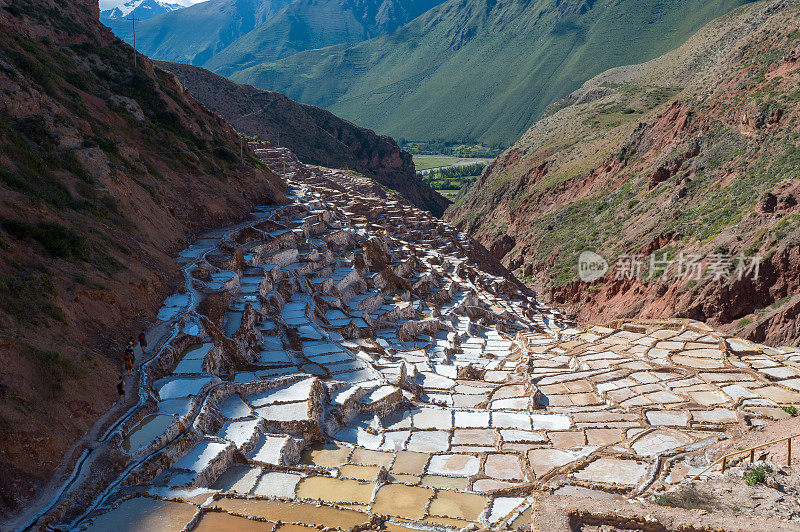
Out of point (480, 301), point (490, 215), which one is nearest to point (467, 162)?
point (490, 215)

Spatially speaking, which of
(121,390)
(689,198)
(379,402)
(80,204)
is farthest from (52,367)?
(689,198)

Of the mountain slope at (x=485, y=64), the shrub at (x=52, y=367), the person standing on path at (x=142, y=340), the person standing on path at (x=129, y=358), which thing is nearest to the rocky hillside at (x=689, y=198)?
the person standing on path at (x=142, y=340)

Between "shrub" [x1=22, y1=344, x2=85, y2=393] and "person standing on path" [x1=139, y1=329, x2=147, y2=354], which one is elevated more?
"shrub" [x1=22, y1=344, x2=85, y2=393]

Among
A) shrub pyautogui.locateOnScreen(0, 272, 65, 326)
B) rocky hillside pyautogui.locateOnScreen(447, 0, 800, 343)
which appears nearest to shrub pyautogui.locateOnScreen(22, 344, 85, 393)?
shrub pyautogui.locateOnScreen(0, 272, 65, 326)

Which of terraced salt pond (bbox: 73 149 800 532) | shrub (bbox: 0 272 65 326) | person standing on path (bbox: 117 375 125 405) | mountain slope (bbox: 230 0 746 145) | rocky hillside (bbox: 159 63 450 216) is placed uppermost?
mountain slope (bbox: 230 0 746 145)

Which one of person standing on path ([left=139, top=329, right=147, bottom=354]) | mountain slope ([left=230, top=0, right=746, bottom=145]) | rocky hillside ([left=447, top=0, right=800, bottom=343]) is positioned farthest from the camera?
mountain slope ([left=230, top=0, right=746, bottom=145])

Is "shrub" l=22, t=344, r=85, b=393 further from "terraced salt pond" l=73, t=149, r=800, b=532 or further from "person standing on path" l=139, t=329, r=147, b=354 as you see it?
"person standing on path" l=139, t=329, r=147, b=354

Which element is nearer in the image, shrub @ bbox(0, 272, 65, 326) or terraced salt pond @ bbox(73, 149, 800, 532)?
terraced salt pond @ bbox(73, 149, 800, 532)

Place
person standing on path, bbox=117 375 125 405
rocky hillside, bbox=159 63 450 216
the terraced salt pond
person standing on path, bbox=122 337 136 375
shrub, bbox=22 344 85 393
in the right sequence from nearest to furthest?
the terraced salt pond < shrub, bbox=22 344 85 393 < person standing on path, bbox=117 375 125 405 < person standing on path, bbox=122 337 136 375 < rocky hillside, bbox=159 63 450 216

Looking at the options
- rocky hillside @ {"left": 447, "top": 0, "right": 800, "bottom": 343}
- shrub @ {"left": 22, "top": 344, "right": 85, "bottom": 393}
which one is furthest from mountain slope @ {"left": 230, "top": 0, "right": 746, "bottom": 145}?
shrub @ {"left": 22, "top": 344, "right": 85, "bottom": 393}
